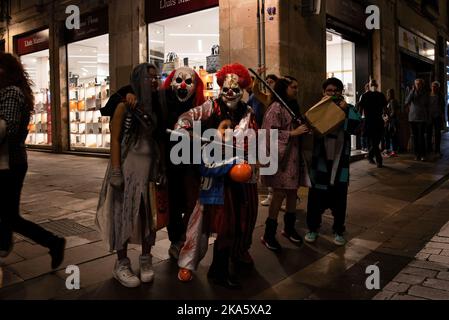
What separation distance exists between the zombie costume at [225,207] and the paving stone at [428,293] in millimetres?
1338

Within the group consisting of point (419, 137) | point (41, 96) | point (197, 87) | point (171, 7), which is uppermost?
point (171, 7)

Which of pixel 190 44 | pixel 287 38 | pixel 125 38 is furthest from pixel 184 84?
pixel 125 38

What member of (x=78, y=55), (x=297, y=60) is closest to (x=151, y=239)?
(x=297, y=60)

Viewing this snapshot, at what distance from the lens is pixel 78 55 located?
13.6 metres

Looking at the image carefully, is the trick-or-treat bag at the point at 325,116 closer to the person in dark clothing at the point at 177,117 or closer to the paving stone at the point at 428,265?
the person in dark clothing at the point at 177,117

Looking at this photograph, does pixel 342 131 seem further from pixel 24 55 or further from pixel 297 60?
pixel 24 55

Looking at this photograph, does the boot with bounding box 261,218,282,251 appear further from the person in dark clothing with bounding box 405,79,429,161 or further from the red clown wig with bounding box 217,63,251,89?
the person in dark clothing with bounding box 405,79,429,161

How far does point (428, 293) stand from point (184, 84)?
8.44ft

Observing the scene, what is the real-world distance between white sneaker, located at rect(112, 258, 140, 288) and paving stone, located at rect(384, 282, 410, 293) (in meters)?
2.00

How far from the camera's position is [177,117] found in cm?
377

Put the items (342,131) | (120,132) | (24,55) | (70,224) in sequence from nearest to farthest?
(120,132)
(342,131)
(70,224)
(24,55)

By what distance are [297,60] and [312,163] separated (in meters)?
5.17

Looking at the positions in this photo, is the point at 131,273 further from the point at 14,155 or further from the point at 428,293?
the point at 428,293

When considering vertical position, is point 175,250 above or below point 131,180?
below
